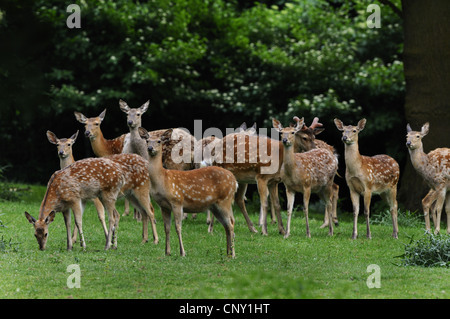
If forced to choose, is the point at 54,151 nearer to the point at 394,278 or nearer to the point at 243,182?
the point at 243,182

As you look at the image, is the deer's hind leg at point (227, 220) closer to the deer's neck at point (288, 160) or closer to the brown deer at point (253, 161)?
the deer's neck at point (288, 160)

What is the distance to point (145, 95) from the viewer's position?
18484 mm

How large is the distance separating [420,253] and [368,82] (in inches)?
321

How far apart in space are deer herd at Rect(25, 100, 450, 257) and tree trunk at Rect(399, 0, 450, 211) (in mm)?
2390

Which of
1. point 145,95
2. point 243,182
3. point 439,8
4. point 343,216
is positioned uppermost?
point 439,8

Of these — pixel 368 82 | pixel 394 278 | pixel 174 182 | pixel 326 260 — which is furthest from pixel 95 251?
pixel 368 82

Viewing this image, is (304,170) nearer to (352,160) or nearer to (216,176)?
(352,160)

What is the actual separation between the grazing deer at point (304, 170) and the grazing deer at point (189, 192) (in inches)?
79.7

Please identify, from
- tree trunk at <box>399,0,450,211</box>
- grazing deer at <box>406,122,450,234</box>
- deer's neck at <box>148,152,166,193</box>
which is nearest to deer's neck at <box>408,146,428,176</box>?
grazing deer at <box>406,122,450,234</box>

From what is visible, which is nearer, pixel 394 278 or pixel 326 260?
pixel 394 278

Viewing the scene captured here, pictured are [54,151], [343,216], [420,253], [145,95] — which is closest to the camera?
[420,253]

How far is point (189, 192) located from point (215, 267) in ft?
3.95

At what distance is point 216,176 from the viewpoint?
10.2 meters

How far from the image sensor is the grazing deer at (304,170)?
12.0 m
